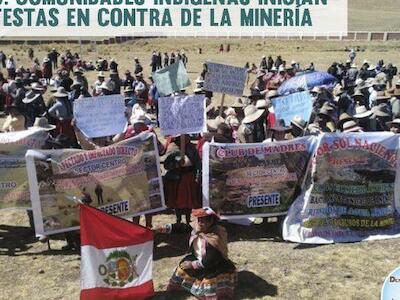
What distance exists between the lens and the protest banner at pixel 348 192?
7.96 m

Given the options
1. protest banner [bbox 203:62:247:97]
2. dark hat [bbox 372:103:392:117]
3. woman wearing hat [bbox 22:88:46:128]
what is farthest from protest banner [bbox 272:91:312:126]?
woman wearing hat [bbox 22:88:46:128]

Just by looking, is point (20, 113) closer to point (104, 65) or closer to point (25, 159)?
point (25, 159)

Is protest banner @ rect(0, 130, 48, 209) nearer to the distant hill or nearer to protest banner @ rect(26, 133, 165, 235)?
protest banner @ rect(26, 133, 165, 235)

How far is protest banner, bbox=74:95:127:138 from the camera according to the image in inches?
348

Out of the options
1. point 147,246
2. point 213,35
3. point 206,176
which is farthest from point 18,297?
point 213,35

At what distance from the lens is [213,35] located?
69.3 m

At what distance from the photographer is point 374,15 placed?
321 ft

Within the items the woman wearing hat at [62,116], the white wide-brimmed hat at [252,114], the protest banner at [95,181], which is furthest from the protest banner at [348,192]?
the woman wearing hat at [62,116]

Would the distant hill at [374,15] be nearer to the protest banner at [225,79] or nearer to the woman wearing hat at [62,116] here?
the protest banner at [225,79]

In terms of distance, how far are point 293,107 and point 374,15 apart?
310 ft

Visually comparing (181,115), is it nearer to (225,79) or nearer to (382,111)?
(225,79)

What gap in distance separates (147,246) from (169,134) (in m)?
1.94

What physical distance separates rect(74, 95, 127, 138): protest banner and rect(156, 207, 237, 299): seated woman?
9.64ft

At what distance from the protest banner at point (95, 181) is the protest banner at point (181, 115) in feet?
1.02
